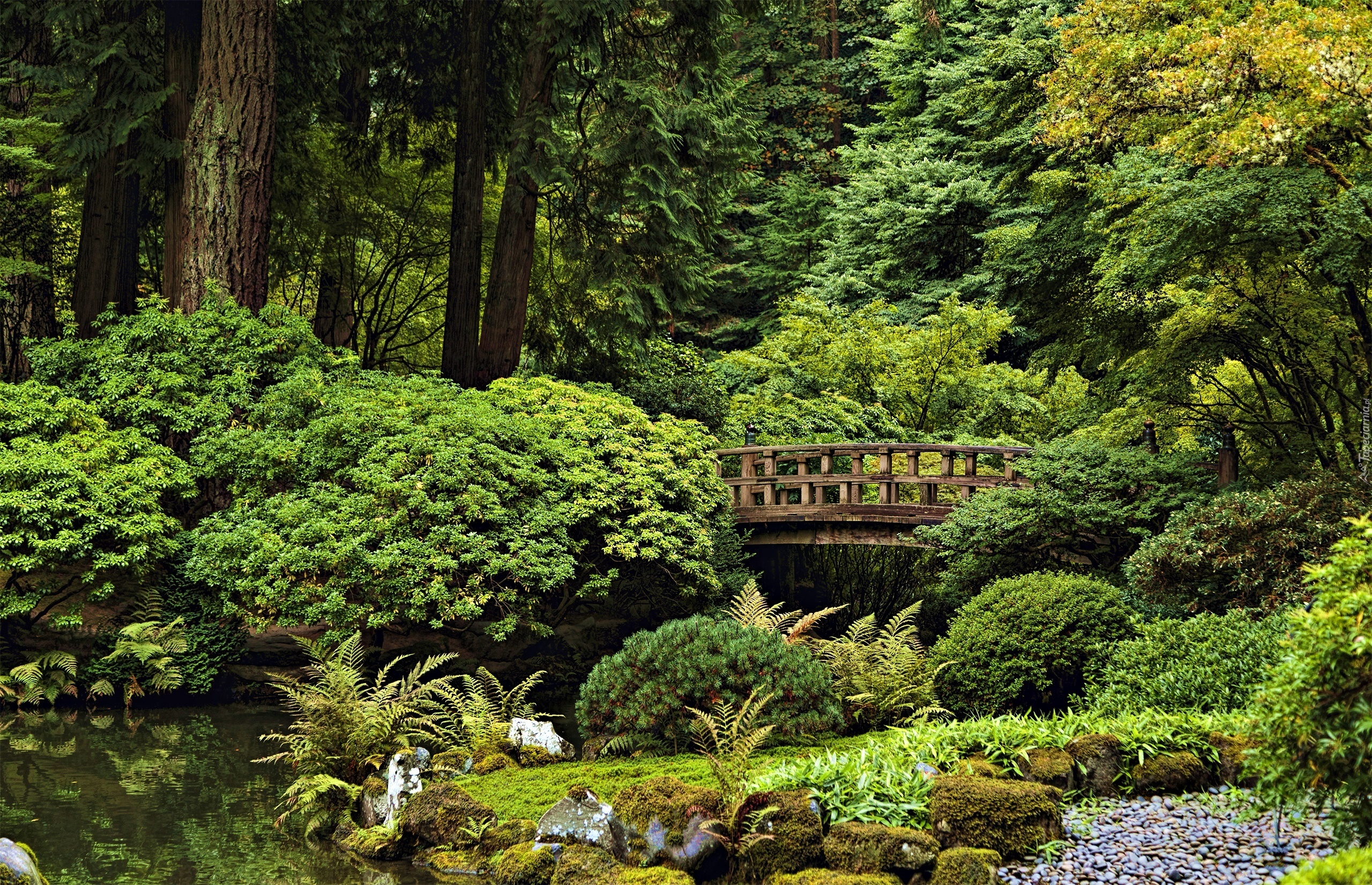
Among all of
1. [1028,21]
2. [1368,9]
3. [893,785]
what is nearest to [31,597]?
[893,785]

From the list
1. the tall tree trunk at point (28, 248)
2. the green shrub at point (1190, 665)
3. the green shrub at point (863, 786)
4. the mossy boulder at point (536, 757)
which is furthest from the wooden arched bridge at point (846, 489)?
the tall tree trunk at point (28, 248)

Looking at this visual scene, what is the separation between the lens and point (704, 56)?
669 inches

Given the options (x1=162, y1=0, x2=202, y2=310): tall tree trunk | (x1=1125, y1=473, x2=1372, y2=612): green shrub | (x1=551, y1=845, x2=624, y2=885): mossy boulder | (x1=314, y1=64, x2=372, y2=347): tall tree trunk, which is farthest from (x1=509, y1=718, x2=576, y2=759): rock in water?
(x1=314, y1=64, x2=372, y2=347): tall tree trunk

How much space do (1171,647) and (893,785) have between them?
334 centimetres

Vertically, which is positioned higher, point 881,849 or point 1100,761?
point 1100,761

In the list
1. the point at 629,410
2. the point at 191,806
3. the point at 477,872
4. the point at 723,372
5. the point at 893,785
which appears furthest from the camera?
the point at 723,372

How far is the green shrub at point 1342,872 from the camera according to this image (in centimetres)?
380

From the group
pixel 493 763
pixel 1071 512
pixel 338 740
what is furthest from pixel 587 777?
pixel 1071 512

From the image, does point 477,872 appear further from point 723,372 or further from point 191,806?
point 723,372

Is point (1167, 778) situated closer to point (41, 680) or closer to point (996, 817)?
point (996, 817)

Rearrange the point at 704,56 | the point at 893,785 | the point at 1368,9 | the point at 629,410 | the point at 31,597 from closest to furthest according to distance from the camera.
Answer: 1. the point at 893,785
2. the point at 1368,9
3. the point at 31,597
4. the point at 629,410
5. the point at 704,56

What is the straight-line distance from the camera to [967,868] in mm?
5934

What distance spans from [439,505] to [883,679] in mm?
5152

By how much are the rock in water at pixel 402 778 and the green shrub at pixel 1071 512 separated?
688 cm
